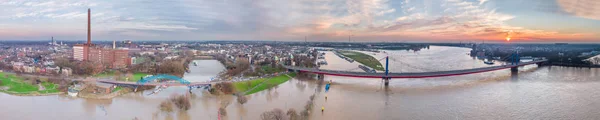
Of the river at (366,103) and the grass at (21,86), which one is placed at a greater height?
the grass at (21,86)

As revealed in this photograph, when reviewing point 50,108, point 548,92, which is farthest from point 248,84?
point 548,92

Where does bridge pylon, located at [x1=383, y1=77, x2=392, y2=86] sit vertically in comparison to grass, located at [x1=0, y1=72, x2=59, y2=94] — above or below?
above

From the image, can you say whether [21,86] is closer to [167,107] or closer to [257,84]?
[167,107]

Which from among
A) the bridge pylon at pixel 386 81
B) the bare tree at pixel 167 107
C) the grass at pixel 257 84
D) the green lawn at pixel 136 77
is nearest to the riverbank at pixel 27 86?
the green lawn at pixel 136 77

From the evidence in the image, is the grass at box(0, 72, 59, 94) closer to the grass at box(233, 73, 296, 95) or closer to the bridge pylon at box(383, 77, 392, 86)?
the grass at box(233, 73, 296, 95)

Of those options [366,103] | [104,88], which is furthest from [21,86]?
[366,103]

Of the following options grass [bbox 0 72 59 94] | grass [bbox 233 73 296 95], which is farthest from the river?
grass [bbox 0 72 59 94]

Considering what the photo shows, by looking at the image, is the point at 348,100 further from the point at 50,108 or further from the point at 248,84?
the point at 50,108

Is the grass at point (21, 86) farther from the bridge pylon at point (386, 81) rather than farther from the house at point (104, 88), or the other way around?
the bridge pylon at point (386, 81)

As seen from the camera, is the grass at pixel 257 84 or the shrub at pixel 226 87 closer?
the shrub at pixel 226 87
